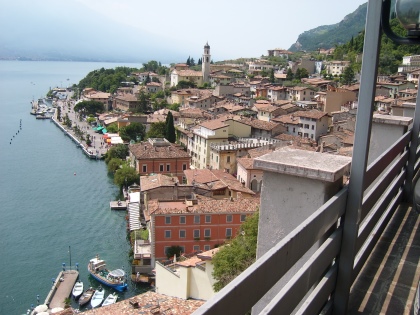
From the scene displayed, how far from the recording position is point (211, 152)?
24906 mm

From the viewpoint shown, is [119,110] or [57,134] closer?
[57,134]

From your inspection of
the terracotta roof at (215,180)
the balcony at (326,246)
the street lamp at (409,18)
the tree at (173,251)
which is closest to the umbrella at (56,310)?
the tree at (173,251)

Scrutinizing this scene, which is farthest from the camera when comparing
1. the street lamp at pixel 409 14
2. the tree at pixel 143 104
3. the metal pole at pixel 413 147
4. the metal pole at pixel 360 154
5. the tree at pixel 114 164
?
the tree at pixel 143 104

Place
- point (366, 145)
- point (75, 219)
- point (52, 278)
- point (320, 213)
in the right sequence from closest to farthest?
point (320, 213)
point (366, 145)
point (52, 278)
point (75, 219)

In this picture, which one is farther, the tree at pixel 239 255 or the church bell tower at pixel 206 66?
the church bell tower at pixel 206 66

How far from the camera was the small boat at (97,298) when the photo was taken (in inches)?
545

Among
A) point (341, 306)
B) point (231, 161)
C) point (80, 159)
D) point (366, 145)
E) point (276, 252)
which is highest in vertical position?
point (366, 145)

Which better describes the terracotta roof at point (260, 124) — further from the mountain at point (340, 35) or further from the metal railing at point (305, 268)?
the mountain at point (340, 35)

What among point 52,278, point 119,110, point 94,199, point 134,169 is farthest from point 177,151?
point 119,110

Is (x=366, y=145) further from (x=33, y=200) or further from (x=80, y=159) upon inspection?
(x=80, y=159)

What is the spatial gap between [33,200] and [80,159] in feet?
35.2

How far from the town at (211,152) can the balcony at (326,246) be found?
1.4 inches

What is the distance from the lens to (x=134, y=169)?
24.8 meters

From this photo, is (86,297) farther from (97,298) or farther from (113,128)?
(113,128)
